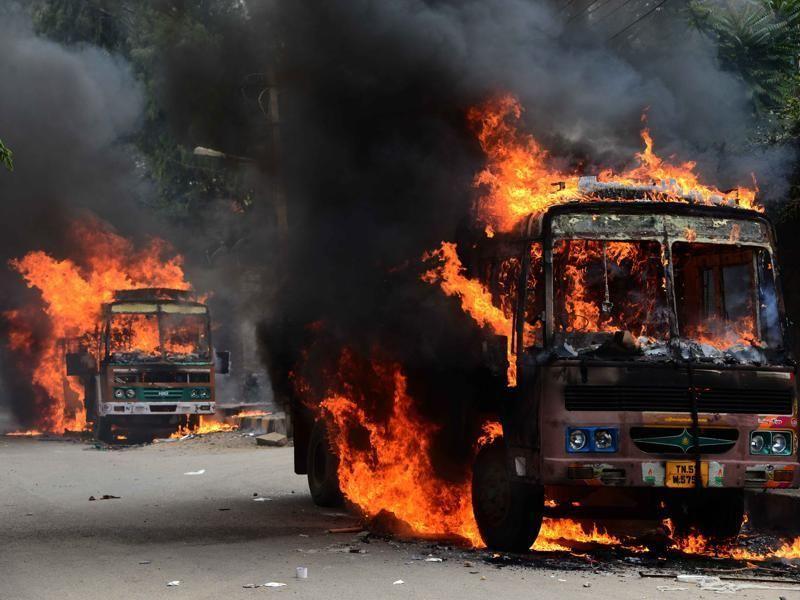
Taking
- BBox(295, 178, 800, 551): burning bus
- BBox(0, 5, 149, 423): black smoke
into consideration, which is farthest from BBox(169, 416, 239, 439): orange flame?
BBox(295, 178, 800, 551): burning bus

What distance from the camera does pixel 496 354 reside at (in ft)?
30.2

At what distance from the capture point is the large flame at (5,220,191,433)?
2920 cm

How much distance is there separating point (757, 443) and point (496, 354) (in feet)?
6.27

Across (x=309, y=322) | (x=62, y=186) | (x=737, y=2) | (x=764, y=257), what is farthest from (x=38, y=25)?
(x=764, y=257)

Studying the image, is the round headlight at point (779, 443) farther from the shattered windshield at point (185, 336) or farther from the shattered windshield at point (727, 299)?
the shattered windshield at point (185, 336)

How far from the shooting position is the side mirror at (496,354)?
9.08 m

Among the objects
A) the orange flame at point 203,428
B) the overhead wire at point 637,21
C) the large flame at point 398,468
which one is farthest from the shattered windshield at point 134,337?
the large flame at point 398,468

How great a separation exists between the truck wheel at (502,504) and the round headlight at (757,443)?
1483 millimetres

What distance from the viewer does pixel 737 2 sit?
17.3m

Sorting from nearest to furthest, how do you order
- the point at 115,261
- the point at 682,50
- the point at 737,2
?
the point at 682,50 < the point at 737,2 < the point at 115,261

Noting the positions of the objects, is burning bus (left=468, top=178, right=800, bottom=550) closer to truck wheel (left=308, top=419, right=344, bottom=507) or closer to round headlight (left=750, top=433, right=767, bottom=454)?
round headlight (left=750, top=433, right=767, bottom=454)

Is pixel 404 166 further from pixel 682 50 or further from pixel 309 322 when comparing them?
pixel 682 50

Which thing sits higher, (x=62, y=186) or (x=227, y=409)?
(x=62, y=186)

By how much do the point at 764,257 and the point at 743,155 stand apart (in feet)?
9.03
